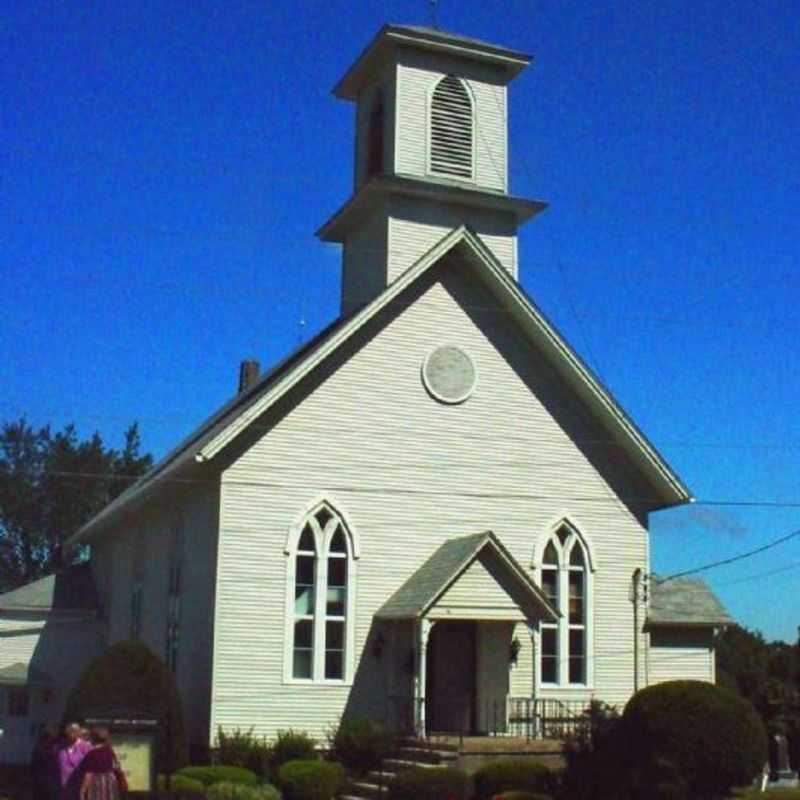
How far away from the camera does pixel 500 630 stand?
92.1 feet

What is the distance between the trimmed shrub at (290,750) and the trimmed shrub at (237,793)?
4.11m

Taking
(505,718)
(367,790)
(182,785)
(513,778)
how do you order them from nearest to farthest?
(182,785), (513,778), (367,790), (505,718)

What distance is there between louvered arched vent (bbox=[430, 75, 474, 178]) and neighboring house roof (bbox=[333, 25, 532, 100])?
0.75 meters

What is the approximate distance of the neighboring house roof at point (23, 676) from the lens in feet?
124

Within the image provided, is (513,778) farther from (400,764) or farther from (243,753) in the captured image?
(243,753)

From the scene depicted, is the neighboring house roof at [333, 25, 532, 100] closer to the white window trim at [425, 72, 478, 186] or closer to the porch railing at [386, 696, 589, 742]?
the white window trim at [425, 72, 478, 186]

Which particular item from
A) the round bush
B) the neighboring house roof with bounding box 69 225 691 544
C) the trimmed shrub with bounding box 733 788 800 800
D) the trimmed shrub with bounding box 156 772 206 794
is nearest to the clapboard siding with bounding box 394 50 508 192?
the neighboring house roof with bounding box 69 225 691 544

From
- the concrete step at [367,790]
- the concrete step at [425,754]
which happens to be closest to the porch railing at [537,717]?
the concrete step at [425,754]

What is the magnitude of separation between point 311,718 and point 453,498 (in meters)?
5.29

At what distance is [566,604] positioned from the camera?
2905 cm

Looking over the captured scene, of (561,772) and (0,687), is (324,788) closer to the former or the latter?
(561,772)

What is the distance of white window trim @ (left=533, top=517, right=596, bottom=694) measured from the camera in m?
28.6

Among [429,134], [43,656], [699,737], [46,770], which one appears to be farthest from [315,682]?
[43,656]

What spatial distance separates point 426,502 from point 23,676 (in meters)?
15.7
